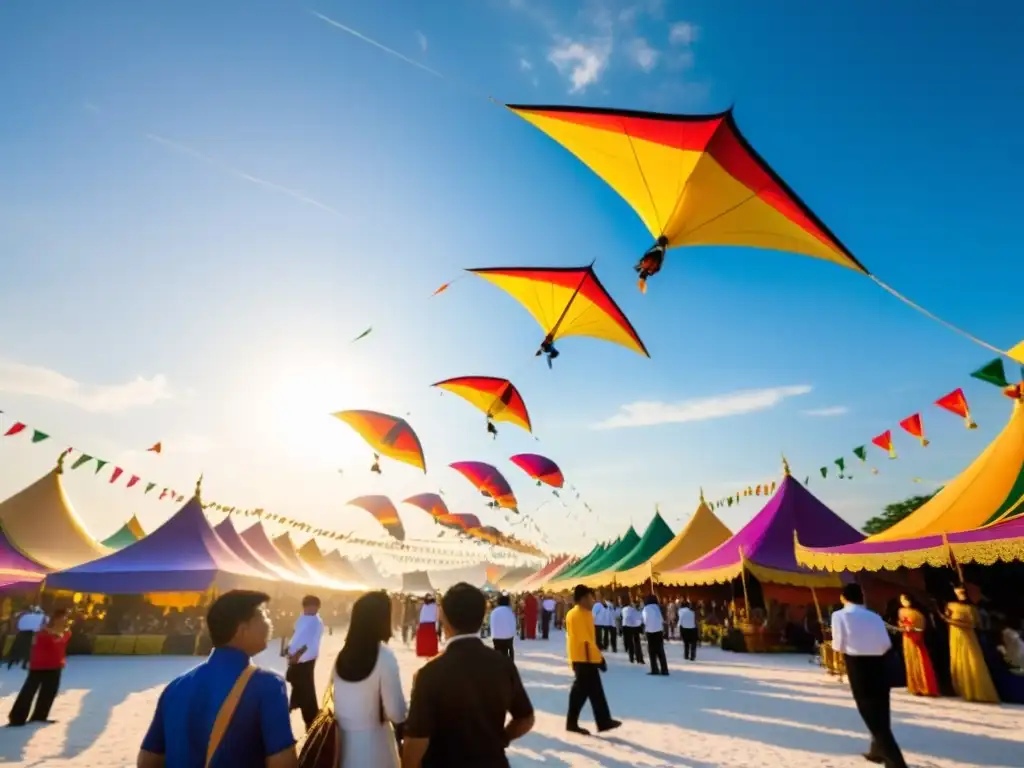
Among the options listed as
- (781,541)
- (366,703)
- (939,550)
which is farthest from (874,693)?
(781,541)

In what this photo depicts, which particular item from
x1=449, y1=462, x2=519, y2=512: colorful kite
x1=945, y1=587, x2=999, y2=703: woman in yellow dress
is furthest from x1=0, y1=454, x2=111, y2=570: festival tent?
x1=945, y1=587, x2=999, y2=703: woman in yellow dress

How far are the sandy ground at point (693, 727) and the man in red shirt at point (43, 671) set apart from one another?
279 millimetres

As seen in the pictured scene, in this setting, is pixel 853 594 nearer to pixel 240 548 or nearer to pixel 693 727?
pixel 693 727

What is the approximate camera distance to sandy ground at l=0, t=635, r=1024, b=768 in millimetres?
5367

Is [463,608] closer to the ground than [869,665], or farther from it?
farther from it

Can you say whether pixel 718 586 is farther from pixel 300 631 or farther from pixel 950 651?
pixel 300 631

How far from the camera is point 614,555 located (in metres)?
29.7

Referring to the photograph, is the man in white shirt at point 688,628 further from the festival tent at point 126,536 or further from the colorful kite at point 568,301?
the festival tent at point 126,536

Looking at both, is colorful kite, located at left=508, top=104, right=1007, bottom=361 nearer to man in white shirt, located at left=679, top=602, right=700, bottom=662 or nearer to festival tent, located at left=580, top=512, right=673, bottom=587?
man in white shirt, located at left=679, top=602, right=700, bottom=662

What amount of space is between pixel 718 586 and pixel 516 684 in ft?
75.4

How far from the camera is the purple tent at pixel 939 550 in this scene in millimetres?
8438

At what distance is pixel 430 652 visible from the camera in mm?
12930

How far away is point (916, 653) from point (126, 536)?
3399 cm

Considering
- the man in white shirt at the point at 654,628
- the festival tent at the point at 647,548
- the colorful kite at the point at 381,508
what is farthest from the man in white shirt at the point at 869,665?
the colorful kite at the point at 381,508
